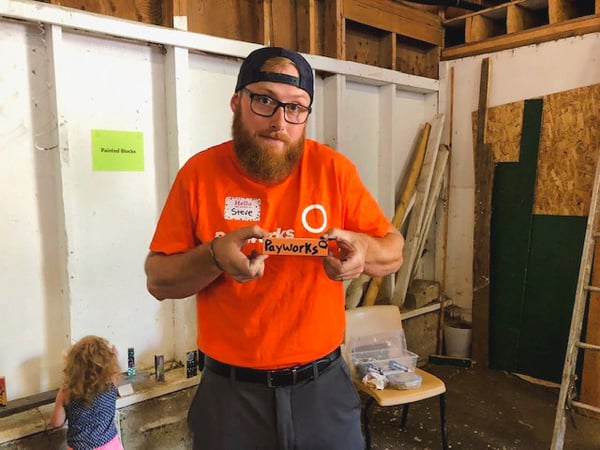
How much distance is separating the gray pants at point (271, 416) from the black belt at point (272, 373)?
0.04 ft

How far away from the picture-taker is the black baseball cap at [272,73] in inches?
43.5

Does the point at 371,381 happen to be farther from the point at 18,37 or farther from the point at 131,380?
the point at 18,37

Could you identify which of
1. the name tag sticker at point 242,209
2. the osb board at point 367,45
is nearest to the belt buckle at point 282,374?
the name tag sticker at point 242,209

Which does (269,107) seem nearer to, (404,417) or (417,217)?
(404,417)

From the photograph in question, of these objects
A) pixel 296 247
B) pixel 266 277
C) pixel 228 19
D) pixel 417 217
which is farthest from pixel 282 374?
pixel 417 217

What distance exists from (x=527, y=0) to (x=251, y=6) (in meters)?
1.82

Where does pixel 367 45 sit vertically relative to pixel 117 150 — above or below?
above

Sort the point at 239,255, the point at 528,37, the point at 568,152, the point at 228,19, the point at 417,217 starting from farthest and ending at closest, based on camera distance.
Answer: the point at 417,217, the point at 528,37, the point at 568,152, the point at 228,19, the point at 239,255

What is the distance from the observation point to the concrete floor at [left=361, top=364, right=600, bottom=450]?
245 centimetres

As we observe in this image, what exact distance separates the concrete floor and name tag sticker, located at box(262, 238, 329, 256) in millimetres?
1862

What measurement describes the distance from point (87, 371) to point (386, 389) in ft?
4.39

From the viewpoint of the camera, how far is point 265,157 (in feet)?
3.68

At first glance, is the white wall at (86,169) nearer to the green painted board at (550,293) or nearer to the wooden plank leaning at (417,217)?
the wooden plank leaning at (417,217)

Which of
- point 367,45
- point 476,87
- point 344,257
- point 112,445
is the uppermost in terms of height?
point 367,45
